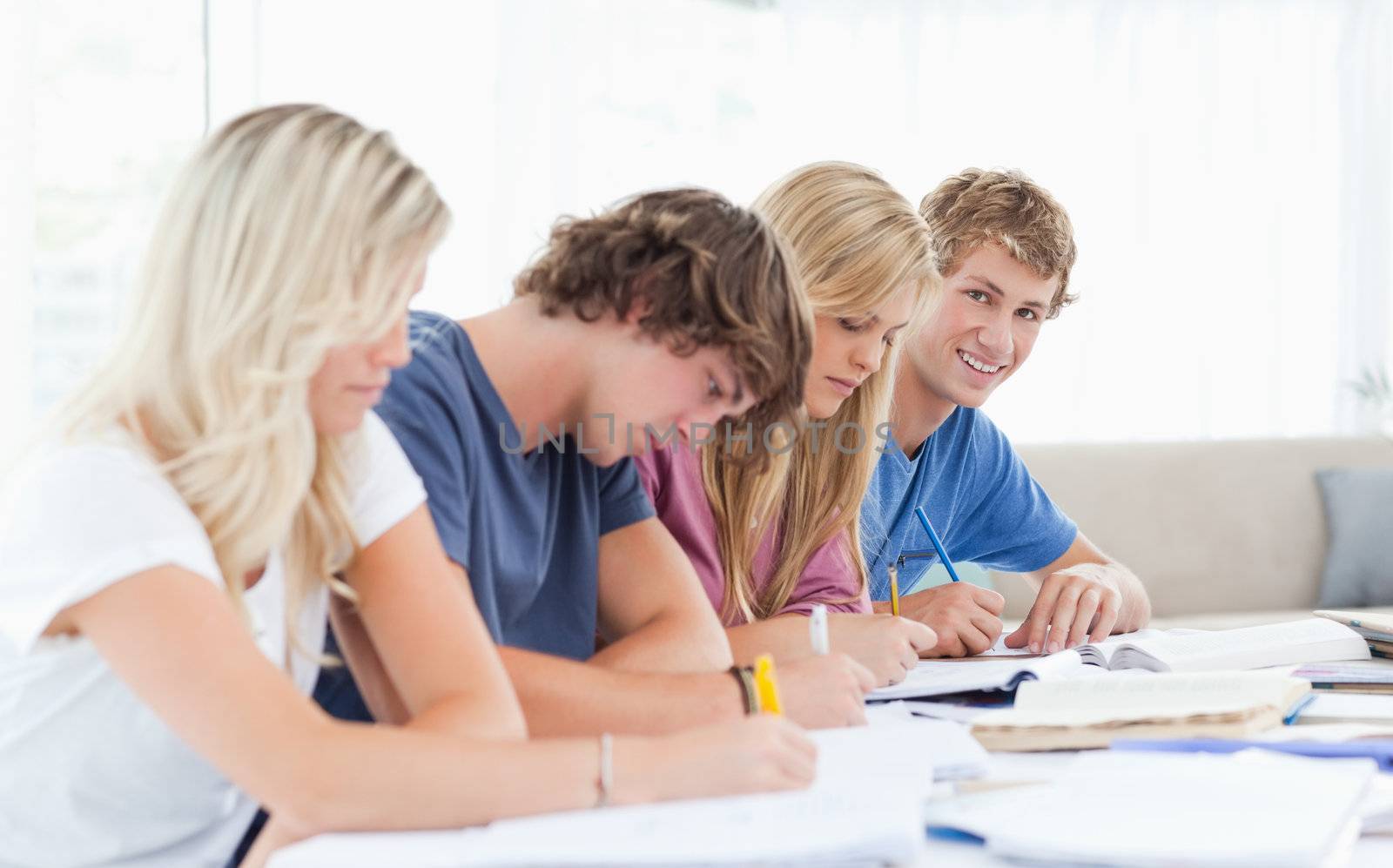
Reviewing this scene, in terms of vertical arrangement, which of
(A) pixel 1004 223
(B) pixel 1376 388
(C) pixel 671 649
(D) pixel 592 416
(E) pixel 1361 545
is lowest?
(E) pixel 1361 545

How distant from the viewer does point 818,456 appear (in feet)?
5.71

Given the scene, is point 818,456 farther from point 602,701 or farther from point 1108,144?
point 1108,144

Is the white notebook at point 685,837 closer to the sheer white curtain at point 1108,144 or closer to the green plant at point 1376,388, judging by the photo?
the sheer white curtain at point 1108,144

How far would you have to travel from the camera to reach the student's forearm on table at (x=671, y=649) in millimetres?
1271

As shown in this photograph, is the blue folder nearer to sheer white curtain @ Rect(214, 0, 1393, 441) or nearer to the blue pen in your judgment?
the blue pen

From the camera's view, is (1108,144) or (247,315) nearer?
(247,315)

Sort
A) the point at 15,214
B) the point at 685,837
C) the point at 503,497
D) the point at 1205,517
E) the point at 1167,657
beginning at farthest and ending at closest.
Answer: the point at 1205,517
the point at 15,214
the point at 1167,657
the point at 503,497
the point at 685,837

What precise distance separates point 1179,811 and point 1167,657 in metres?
0.66

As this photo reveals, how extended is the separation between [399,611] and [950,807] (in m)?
0.43

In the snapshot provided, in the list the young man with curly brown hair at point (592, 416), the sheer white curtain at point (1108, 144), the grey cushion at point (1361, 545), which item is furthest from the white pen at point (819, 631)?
the sheer white curtain at point (1108, 144)

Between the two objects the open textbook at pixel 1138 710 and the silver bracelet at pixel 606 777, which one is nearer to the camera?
the silver bracelet at pixel 606 777

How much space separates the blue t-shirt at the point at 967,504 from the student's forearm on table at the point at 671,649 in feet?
2.41

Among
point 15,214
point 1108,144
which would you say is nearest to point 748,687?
point 15,214

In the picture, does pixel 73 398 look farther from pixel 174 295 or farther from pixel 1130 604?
pixel 1130 604
